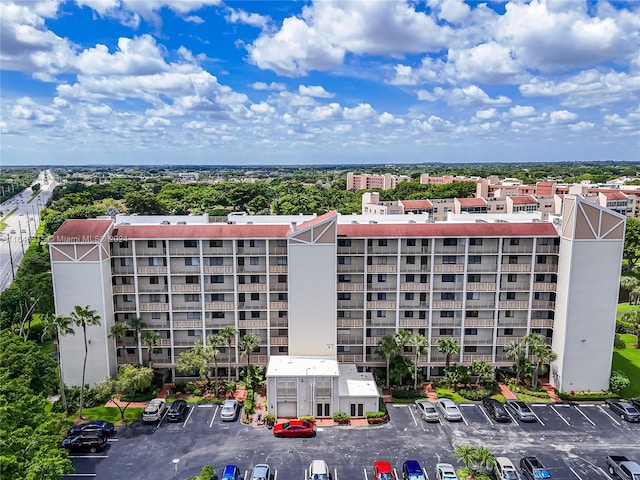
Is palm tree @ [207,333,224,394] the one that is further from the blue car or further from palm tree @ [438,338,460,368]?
palm tree @ [438,338,460,368]

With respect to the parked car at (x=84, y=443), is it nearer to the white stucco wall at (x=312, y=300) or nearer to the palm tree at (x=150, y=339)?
the palm tree at (x=150, y=339)

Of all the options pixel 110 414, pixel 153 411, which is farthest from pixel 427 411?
pixel 110 414

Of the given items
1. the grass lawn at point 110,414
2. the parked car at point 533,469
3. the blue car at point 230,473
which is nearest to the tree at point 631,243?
the parked car at point 533,469

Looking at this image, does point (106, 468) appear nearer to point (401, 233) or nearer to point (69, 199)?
point (401, 233)

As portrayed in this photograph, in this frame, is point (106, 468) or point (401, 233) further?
point (401, 233)

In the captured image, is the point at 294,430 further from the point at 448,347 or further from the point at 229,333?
the point at 448,347

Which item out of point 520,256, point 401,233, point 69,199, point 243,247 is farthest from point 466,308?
point 69,199

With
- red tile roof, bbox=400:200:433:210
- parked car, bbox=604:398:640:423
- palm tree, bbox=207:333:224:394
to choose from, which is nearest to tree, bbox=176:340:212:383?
palm tree, bbox=207:333:224:394

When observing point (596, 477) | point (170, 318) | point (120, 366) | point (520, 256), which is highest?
point (520, 256)
